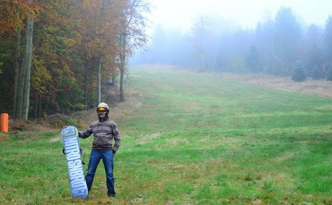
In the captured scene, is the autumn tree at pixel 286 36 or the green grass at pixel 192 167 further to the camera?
the autumn tree at pixel 286 36

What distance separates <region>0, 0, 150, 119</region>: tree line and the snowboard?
36.9 ft

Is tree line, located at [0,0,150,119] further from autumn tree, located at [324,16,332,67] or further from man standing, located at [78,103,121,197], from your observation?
autumn tree, located at [324,16,332,67]

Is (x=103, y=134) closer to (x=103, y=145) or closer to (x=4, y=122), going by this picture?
(x=103, y=145)

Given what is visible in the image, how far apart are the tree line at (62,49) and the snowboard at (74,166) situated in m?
11.2

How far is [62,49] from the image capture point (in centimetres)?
2903

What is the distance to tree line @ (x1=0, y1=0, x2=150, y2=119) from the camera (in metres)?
23.8

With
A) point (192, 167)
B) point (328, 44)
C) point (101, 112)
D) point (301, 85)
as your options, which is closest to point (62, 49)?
point (192, 167)

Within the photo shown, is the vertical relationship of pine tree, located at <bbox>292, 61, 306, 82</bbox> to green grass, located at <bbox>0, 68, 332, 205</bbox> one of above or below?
above

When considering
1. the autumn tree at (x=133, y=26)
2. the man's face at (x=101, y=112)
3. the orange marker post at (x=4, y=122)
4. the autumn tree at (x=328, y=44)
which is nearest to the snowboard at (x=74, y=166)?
the man's face at (x=101, y=112)

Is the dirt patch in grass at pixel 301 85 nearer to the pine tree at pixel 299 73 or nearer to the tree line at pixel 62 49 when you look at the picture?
the pine tree at pixel 299 73

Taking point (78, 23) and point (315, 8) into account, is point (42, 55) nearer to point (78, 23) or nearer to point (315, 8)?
point (78, 23)

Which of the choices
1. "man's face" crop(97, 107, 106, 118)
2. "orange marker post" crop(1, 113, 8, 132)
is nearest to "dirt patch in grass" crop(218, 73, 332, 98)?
"orange marker post" crop(1, 113, 8, 132)

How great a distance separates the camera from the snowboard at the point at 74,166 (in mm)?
9055

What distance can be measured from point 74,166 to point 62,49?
21421mm
